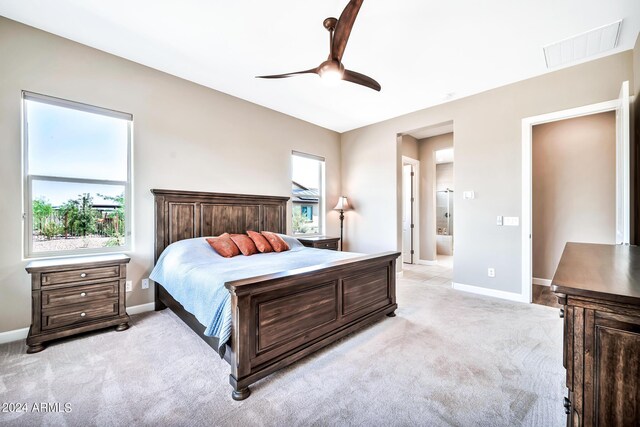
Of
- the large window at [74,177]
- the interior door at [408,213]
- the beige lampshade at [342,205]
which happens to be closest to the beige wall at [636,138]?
the beige lampshade at [342,205]

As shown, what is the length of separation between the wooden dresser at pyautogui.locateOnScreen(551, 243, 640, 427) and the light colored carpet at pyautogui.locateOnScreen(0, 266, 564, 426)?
845 millimetres

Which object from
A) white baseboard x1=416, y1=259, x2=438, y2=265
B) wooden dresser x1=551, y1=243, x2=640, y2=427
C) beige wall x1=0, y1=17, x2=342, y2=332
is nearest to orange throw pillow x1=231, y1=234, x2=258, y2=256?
beige wall x1=0, y1=17, x2=342, y2=332

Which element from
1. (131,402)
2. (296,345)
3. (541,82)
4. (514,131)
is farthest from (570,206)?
(131,402)

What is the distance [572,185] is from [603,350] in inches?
169

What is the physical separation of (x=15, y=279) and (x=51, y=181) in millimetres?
949

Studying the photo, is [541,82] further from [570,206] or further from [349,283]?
[349,283]

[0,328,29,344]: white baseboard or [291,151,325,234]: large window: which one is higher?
[291,151,325,234]: large window

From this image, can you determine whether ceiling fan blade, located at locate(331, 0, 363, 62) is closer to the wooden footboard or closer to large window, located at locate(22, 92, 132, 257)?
the wooden footboard

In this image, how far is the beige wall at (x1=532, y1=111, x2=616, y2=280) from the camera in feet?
12.1

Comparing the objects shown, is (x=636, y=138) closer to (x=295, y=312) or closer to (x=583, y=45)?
(x=583, y=45)

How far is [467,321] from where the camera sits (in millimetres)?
2850

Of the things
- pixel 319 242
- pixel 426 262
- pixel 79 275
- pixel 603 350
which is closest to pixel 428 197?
pixel 426 262

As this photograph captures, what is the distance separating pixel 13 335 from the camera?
95.1 inches

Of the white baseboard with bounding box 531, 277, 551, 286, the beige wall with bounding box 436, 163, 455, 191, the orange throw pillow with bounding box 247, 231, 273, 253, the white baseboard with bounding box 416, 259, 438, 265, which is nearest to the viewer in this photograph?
the orange throw pillow with bounding box 247, 231, 273, 253
